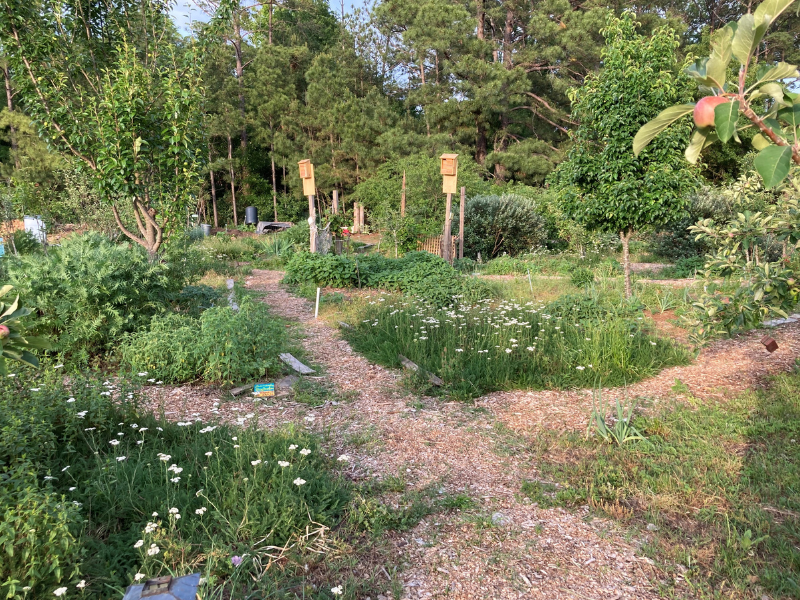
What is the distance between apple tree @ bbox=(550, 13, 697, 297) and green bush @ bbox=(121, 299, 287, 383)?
464cm

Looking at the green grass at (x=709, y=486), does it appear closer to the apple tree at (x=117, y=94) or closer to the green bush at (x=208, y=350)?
the green bush at (x=208, y=350)

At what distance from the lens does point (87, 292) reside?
4.78 m

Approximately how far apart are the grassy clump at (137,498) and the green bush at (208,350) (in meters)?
1.05

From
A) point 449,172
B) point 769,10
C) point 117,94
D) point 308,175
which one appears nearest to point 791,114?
point 769,10

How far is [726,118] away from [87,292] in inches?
203

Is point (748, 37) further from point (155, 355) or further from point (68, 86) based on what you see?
point (68, 86)

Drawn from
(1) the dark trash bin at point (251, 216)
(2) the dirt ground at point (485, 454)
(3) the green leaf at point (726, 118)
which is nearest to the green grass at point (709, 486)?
(2) the dirt ground at point (485, 454)

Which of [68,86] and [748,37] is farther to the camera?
[68,86]

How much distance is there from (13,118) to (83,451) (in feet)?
66.3

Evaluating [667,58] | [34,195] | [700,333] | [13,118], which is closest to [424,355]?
[700,333]

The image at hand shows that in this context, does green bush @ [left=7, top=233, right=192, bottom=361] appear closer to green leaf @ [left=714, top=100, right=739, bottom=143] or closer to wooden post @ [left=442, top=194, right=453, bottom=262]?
green leaf @ [left=714, top=100, right=739, bottom=143]

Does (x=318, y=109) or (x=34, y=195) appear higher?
(x=318, y=109)

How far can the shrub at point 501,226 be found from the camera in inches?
516

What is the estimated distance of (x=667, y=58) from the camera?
644 cm
